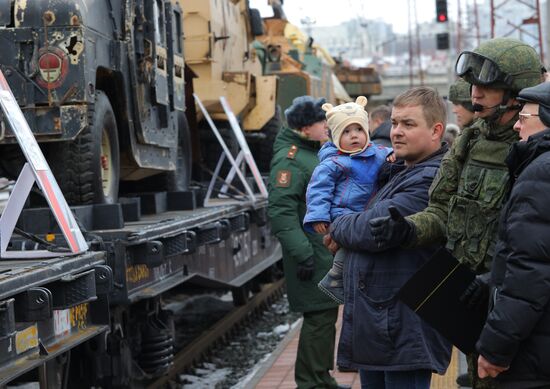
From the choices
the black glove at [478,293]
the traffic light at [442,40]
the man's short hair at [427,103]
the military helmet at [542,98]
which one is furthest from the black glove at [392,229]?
the traffic light at [442,40]

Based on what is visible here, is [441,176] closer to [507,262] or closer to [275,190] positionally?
[507,262]

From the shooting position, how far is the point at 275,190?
26.2 ft

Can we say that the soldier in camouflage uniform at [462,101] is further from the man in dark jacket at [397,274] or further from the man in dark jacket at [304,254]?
the man in dark jacket at [304,254]

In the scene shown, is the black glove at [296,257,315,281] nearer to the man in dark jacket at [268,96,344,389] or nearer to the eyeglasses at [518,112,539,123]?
the man in dark jacket at [268,96,344,389]

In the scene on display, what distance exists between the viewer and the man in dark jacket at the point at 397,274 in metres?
5.16

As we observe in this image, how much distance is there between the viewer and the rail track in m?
9.47

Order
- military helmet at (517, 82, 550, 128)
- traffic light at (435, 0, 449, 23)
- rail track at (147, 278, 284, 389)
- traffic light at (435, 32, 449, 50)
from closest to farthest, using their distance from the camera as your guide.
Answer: military helmet at (517, 82, 550, 128) < rail track at (147, 278, 284, 389) < traffic light at (435, 0, 449, 23) < traffic light at (435, 32, 449, 50)

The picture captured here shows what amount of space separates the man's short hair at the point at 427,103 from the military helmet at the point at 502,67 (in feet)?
1.37

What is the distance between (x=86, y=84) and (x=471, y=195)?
141 inches

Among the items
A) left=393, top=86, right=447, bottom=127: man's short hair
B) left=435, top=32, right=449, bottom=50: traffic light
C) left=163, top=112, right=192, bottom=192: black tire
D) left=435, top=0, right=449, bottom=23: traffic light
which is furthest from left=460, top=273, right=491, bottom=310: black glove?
left=435, top=32, right=449, bottom=50: traffic light

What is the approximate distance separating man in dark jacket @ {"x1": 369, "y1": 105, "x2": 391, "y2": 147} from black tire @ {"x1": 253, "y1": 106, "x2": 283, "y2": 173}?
5.35 meters

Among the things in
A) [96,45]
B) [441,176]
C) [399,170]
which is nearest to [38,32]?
[96,45]

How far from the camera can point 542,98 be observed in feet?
14.0

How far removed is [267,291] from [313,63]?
20.5 ft
